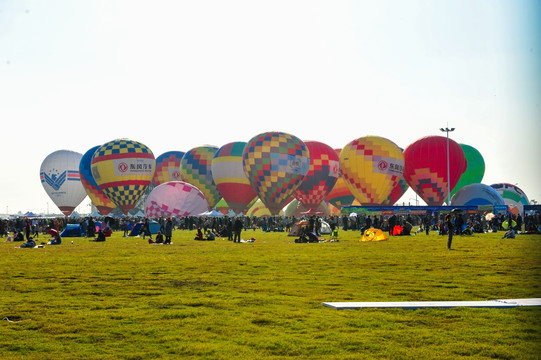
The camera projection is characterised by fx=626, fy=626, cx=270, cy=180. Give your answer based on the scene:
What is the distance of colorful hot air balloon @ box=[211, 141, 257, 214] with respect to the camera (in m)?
90.1

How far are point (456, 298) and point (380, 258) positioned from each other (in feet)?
37.1

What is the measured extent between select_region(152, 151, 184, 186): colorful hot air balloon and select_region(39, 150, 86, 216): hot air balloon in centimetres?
1336

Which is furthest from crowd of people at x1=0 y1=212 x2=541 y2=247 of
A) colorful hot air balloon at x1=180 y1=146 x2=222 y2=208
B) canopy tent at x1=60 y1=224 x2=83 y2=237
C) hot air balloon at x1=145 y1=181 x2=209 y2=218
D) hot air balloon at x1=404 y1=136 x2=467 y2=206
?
colorful hot air balloon at x1=180 y1=146 x2=222 y2=208

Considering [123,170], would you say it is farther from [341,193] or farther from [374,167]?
[341,193]

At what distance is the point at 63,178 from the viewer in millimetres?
105750

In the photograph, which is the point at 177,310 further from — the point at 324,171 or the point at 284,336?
the point at 324,171

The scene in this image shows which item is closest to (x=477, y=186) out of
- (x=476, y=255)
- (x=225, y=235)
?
(x=225, y=235)

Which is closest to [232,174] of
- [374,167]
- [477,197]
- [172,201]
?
[172,201]

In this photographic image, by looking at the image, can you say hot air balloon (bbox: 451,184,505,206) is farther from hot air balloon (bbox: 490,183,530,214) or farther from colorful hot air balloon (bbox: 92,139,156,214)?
colorful hot air balloon (bbox: 92,139,156,214)

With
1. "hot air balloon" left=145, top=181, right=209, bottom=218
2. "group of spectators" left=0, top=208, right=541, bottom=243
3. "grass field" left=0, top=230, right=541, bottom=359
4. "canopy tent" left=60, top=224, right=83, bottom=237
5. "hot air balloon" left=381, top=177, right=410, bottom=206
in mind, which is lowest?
"grass field" left=0, top=230, right=541, bottom=359

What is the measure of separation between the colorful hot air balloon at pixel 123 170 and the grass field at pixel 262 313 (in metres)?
63.0

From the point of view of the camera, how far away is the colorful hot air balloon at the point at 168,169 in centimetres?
10981

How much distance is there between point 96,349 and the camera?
902cm

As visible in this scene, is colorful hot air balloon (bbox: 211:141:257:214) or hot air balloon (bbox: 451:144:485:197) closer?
colorful hot air balloon (bbox: 211:141:257:214)
